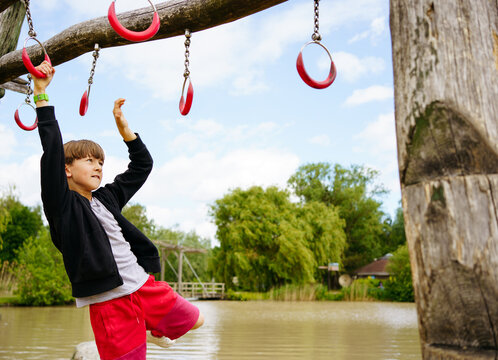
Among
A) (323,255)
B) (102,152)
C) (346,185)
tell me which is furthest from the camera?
(346,185)

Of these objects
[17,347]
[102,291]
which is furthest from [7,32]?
[17,347]

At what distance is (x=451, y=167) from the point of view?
118 centimetres

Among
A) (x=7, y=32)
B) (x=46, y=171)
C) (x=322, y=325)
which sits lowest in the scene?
(x=322, y=325)

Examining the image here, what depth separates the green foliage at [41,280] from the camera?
16141 millimetres

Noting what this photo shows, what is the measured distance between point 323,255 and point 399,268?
3.71 meters

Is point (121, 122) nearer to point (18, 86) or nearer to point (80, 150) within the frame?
point (80, 150)

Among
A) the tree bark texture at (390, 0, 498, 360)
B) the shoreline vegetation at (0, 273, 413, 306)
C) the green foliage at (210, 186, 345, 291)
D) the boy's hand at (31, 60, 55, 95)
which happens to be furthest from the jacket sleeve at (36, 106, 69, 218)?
the green foliage at (210, 186, 345, 291)

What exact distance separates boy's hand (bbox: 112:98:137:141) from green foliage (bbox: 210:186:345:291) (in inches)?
742

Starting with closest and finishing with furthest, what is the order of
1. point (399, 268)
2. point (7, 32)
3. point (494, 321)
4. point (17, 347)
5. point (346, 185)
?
point (494, 321)
point (7, 32)
point (17, 347)
point (399, 268)
point (346, 185)

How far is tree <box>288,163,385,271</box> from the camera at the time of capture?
111 ft

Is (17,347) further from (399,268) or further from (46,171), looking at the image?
(399,268)

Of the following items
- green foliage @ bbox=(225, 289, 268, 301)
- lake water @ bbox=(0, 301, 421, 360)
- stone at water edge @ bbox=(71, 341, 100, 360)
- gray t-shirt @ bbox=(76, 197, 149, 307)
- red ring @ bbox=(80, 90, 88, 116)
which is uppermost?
red ring @ bbox=(80, 90, 88, 116)

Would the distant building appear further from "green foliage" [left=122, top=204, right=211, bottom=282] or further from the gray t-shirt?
the gray t-shirt

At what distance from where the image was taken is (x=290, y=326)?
8695 millimetres
